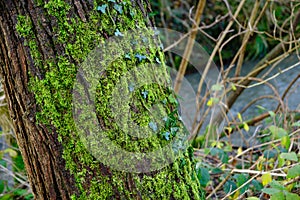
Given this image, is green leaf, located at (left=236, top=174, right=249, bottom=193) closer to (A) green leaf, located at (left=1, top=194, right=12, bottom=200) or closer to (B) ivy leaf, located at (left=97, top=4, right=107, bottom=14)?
(B) ivy leaf, located at (left=97, top=4, right=107, bottom=14)

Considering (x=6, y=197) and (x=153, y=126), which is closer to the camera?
(x=153, y=126)

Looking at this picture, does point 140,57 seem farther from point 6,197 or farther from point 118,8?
point 6,197

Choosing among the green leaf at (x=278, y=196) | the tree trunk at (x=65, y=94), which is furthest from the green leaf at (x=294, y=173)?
the tree trunk at (x=65, y=94)

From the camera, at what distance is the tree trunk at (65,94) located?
1.01 m

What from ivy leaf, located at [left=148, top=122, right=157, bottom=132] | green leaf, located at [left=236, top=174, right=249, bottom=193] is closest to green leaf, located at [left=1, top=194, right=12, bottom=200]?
green leaf, located at [left=236, top=174, right=249, bottom=193]

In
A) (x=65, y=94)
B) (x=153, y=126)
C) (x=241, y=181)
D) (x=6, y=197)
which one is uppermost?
(x=65, y=94)

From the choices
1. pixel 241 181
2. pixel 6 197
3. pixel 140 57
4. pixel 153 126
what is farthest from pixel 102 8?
pixel 6 197

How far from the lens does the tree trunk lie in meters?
1.01

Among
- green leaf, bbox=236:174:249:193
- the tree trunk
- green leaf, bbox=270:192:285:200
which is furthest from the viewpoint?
green leaf, bbox=236:174:249:193

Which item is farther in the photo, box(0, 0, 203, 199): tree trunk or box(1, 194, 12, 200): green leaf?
box(1, 194, 12, 200): green leaf

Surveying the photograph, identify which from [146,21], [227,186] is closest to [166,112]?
[146,21]

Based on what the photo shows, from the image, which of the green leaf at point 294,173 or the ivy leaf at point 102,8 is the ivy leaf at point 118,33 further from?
the green leaf at point 294,173

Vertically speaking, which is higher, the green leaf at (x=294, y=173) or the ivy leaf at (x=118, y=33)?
the ivy leaf at (x=118, y=33)

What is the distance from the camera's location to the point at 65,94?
3.35 ft
